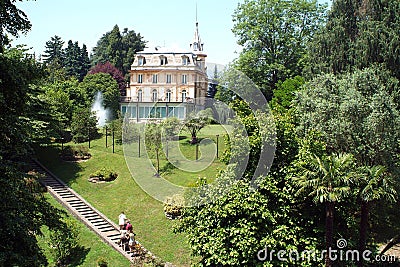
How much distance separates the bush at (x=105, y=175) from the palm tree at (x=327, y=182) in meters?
14.7

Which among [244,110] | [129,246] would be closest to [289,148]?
[244,110]

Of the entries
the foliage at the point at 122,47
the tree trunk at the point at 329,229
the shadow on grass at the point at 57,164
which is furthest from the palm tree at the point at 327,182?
the foliage at the point at 122,47

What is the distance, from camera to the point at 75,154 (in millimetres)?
28984

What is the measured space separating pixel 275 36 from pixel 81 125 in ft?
61.6

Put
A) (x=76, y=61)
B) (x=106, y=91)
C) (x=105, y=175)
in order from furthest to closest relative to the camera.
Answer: (x=76, y=61) < (x=106, y=91) < (x=105, y=175)

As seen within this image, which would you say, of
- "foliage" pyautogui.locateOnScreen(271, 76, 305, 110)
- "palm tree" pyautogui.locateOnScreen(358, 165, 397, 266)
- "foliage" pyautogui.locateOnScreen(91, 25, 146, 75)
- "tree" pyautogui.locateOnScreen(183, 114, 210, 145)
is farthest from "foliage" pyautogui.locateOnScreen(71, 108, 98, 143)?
"foliage" pyautogui.locateOnScreen(91, 25, 146, 75)

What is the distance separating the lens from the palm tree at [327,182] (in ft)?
41.7

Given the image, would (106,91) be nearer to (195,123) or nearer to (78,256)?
(195,123)

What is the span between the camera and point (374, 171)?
15.2 m

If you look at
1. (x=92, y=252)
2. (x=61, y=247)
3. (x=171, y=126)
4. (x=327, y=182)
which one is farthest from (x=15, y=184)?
(x=171, y=126)

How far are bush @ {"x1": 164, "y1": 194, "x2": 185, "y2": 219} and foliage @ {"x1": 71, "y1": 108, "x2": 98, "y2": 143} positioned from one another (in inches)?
614

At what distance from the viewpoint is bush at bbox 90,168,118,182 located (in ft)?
81.7

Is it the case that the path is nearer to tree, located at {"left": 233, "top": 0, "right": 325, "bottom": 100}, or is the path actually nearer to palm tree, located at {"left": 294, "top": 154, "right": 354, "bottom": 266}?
palm tree, located at {"left": 294, "top": 154, "right": 354, "bottom": 266}

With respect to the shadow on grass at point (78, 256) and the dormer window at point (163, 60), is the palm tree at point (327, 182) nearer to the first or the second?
the shadow on grass at point (78, 256)
